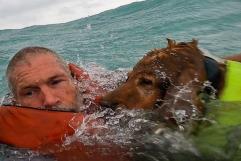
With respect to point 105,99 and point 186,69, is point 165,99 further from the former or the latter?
point 105,99

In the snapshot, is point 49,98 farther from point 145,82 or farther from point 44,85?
point 145,82

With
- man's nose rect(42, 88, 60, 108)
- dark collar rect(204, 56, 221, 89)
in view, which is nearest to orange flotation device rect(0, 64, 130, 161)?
man's nose rect(42, 88, 60, 108)

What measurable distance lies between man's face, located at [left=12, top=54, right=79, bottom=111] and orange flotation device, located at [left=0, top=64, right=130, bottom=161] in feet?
0.98

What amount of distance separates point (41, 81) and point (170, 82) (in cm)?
157

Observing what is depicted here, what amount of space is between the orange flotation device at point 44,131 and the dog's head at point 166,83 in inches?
18.4

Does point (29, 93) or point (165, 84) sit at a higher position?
point (165, 84)

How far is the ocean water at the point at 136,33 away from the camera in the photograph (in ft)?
37.4

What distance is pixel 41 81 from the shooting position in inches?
188

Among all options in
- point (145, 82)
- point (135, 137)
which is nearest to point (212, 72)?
point (145, 82)

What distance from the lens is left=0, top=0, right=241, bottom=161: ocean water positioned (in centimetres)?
1140

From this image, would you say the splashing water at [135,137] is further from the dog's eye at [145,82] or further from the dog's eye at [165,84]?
the dog's eye at [145,82]

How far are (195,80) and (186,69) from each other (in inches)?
4.5

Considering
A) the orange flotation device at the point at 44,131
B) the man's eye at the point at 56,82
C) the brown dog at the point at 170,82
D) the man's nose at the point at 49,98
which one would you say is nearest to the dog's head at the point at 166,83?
the brown dog at the point at 170,82

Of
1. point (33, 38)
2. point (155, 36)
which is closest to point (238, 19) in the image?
point (155, 36)
